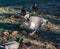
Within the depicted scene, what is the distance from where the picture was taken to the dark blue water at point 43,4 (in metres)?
9.89

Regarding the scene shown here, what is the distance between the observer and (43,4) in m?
10.6

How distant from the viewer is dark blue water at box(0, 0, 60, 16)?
32.4 ft

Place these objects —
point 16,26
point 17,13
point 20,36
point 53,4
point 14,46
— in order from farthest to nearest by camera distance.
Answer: point 53,4 → point 17,13 → point 16,26 → point 20,36 → point 14,46

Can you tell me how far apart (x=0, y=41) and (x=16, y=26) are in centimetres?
122

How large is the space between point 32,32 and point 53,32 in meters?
0.64

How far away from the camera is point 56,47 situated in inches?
281

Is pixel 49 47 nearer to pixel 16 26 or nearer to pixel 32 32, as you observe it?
pixel 32 32

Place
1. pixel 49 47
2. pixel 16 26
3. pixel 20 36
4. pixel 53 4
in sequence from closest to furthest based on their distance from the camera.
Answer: pixel 49 47 → pixel 20 36 → pixel 16 26 → pixel 53 4

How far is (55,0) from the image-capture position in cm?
1112

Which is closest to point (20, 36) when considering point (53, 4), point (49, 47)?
point (49, 47)

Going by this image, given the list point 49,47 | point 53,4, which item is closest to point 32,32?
point 49,47

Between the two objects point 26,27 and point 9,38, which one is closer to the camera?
point 9,38

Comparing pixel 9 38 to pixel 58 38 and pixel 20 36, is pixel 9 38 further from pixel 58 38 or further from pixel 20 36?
pixel 58 38

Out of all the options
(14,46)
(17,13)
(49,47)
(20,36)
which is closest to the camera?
(14,46)
